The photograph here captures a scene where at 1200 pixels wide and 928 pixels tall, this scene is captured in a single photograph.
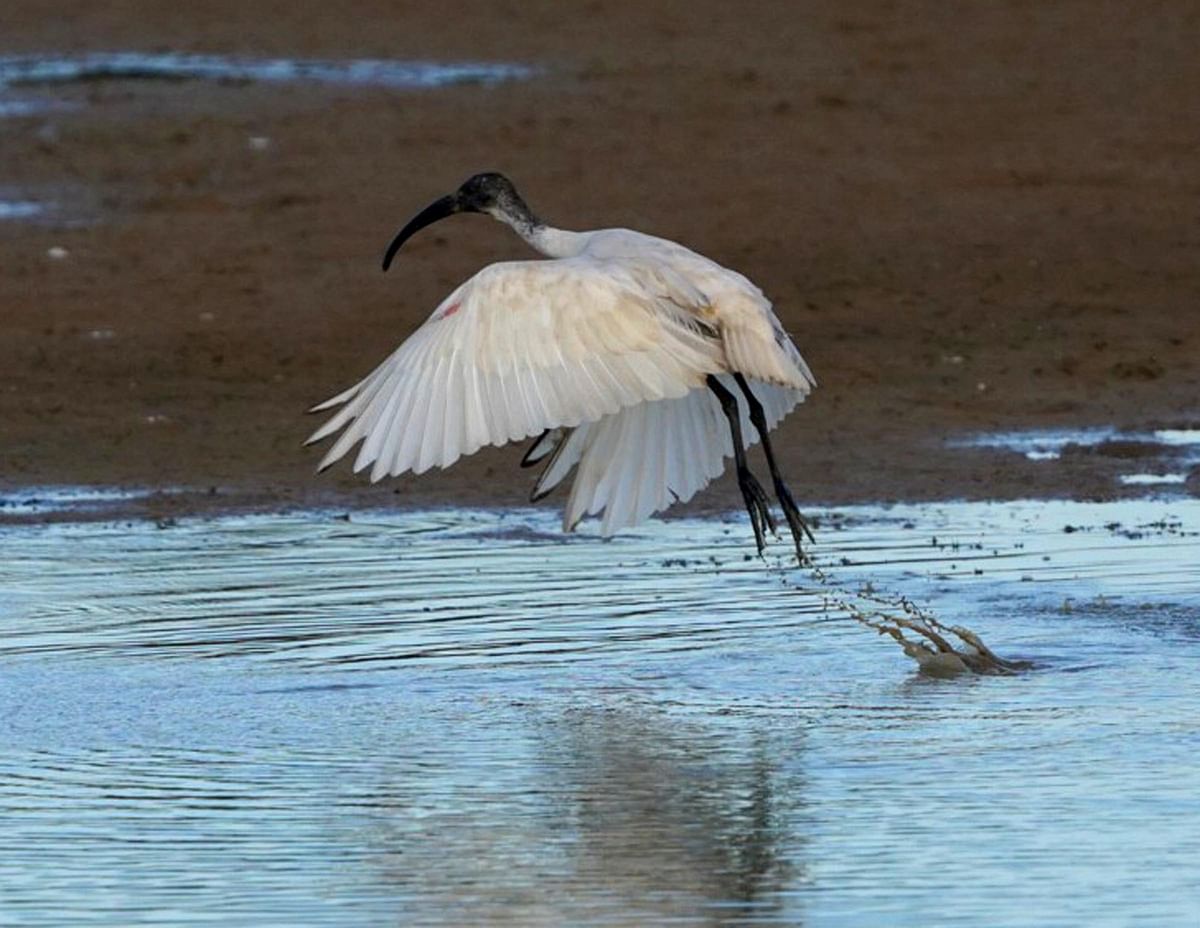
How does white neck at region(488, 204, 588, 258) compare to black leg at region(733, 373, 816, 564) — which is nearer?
black leg at region(733, 373, 816, 564)

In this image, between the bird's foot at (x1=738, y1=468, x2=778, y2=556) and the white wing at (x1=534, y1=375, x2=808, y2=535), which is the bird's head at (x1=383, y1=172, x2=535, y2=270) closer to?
the white wing at (x1=534, y1=375, x2=808, y2=535)

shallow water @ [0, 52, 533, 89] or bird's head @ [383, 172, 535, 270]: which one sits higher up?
shallow water @ [0, 52, 533, 89]

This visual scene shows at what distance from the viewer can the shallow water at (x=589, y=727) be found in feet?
18.1

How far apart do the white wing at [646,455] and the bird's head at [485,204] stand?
912 millimetres

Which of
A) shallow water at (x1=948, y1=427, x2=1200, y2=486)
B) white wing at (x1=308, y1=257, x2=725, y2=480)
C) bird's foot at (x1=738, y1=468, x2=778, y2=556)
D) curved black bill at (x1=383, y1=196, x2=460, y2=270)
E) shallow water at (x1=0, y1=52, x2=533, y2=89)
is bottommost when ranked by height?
shallow water at (x1=948, y1=427, x2=1200, y2=486)

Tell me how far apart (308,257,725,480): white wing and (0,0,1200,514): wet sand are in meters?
2.93

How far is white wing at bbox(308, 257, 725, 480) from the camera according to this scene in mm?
6828

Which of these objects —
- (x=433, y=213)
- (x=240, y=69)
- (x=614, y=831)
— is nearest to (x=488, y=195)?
(x=433, y=213)

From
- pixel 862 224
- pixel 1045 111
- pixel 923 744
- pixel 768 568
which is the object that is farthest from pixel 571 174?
pixel 923 744

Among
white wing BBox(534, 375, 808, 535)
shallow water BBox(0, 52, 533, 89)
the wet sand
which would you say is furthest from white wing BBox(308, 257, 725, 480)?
shallow water BBox(0, 52, 533, 89)

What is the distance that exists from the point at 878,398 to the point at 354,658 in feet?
13.9

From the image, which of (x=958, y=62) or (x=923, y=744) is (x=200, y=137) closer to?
(x=958, y=62)

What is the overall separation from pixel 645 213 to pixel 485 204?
16.4 feet

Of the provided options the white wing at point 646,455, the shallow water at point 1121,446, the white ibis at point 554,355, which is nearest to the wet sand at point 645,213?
the shallow water at point 1121,446
